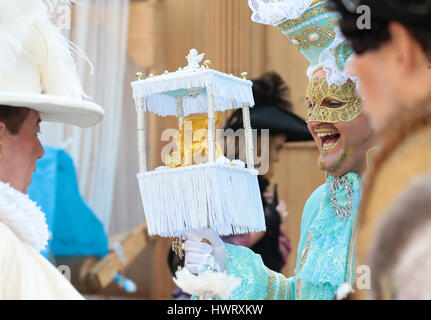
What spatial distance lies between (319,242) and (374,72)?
3.41 feet

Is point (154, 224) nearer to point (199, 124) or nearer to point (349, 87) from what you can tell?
point (199, 124)

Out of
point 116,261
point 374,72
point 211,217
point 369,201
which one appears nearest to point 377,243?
point 369,201

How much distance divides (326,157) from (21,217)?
2.95 ft

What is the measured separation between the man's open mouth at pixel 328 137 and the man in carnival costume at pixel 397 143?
95cm

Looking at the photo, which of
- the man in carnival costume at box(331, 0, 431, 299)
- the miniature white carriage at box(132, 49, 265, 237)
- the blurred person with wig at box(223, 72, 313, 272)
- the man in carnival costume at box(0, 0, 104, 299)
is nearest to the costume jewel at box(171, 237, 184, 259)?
the miniature white carriage at box(132, 49, 265, 237)

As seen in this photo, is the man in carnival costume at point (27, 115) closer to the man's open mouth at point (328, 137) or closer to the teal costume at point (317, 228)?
the teal costume at point (317, 228)

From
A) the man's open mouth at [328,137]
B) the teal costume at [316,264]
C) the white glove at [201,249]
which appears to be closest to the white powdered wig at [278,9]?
the man's open mouth at [328,137]

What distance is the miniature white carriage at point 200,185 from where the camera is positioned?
1.74 meters

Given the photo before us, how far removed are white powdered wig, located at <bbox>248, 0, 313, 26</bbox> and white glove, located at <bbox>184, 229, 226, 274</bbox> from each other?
2.23 ft

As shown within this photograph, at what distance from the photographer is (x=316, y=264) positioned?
192cm

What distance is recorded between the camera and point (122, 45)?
16.5 ft

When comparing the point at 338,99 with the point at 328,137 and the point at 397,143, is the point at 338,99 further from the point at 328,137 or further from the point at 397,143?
the point at 397,143

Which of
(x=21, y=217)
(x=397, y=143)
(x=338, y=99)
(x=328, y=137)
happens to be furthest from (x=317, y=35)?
(x=397, y=143)

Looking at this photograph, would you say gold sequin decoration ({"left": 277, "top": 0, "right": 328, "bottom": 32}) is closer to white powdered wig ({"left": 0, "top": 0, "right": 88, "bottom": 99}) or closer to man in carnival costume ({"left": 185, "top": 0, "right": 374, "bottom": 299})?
man in carnival costume ({"left": 185, "top": 0, "right": 374, "bottom": 299})
